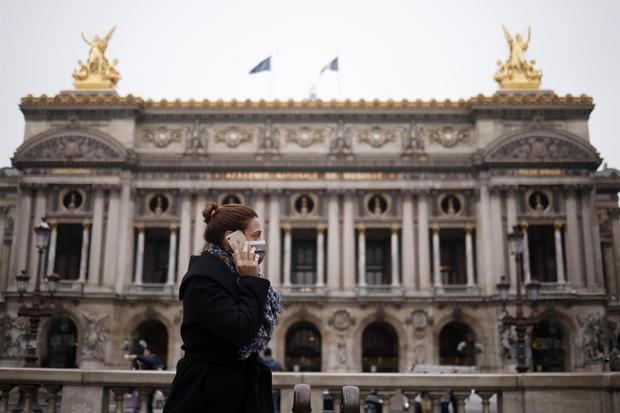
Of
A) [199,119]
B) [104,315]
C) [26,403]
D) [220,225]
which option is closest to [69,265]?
[104,315]

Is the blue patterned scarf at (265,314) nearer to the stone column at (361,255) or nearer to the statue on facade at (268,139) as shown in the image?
the stone column at (361,255)

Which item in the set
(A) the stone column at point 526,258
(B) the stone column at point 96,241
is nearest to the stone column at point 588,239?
(A) the stone column at point 526,258

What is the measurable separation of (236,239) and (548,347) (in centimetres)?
4533

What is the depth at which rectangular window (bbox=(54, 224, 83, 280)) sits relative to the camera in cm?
4938

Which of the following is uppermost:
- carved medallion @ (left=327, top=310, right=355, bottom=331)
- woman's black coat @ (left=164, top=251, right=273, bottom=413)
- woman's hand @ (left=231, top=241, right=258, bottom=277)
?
carved medallion @ (left=327, top=310, right=355, bottom=331)

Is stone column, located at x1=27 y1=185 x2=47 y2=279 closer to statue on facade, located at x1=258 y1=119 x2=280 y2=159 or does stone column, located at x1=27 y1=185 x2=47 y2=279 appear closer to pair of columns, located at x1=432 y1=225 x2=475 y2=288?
statue on facade, located at x1=258 y1=119 x2=280 y2=159

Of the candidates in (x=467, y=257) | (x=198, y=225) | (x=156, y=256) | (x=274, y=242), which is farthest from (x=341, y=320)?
(x=156, y=256)

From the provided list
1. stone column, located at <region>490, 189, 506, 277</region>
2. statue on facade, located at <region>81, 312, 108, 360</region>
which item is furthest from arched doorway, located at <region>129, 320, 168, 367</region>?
stone column, located at <region>490, 189, 506, 277</region>

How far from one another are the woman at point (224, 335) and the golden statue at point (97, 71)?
49576 mm

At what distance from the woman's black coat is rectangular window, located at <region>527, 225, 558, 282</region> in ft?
151

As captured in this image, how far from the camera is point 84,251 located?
4716 cm

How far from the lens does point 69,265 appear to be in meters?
49.8

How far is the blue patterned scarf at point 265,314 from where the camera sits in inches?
201

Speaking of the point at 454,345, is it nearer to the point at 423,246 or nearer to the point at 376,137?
the point at 423,246
